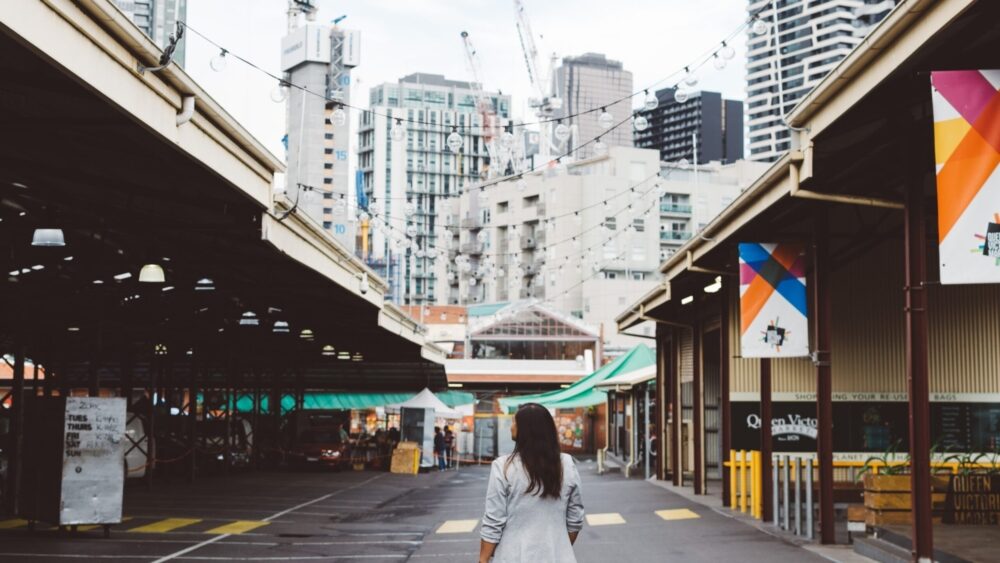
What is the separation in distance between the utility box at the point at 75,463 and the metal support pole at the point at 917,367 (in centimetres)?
1170

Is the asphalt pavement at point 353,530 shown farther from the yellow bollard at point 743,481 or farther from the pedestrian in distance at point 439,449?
the pedestrian in distance at point 439,449

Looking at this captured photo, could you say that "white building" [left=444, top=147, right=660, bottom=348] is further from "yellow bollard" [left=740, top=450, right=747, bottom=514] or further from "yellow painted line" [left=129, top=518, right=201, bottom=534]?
"yellow painted line" [left=129, top=518, right=201, bottom=534]

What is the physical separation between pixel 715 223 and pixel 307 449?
28.8 metres

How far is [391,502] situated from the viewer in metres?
30.1

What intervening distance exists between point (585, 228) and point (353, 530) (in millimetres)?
93511

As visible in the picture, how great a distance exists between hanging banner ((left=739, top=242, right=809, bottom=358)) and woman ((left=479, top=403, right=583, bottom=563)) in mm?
12021

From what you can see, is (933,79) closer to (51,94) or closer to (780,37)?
(51,94)

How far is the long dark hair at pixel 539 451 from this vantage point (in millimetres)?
7223

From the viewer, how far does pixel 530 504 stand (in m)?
7.22

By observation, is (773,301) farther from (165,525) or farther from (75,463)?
(165,525)

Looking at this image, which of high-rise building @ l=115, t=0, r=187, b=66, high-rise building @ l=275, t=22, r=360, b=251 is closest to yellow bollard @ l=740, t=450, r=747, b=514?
high-rise building @ l=115, t=0, r=187, b=66

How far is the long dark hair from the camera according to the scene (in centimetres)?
722

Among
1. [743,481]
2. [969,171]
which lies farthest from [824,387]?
[969,171]

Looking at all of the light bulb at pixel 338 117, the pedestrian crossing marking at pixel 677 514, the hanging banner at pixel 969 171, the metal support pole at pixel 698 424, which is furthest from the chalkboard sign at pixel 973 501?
the metal support pole at pixel 698 424
